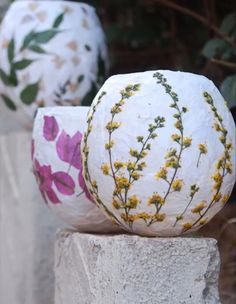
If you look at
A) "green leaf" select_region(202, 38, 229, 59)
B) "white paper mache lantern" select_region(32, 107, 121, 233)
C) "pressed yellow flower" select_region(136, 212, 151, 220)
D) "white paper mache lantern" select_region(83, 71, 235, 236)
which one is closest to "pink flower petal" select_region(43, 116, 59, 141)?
"white paper mache lantern" select_region(32, 107, 121, 233)

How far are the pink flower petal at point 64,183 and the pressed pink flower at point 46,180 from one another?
0.01 m

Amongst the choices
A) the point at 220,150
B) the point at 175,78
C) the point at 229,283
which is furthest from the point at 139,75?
the point at 229,283

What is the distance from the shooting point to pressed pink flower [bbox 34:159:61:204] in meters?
1.36

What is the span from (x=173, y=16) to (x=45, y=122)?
1.03 m

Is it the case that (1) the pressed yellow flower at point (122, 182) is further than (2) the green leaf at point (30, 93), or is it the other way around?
(2) the green leaf at point (30, 93)

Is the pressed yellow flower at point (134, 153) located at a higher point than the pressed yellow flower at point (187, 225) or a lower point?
higher

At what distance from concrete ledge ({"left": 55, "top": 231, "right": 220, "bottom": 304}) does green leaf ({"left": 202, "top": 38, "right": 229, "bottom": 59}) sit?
65 centimetres

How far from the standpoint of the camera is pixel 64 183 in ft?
4.42

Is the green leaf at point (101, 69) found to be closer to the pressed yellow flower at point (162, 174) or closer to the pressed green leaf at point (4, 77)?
the pressed green leaf at point (4, 77)

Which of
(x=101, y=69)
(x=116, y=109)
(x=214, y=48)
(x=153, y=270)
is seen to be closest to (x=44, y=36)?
(x=101, y=69)

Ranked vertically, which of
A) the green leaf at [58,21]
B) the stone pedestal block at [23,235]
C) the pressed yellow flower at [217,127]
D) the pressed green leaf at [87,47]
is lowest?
the stone pedestal block at [23,235]

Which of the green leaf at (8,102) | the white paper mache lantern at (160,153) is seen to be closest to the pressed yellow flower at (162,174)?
the white paper mache lantern at (160,153)

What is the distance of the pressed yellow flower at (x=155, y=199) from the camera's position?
44.3 inches

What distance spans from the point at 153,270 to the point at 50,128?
362 mm
